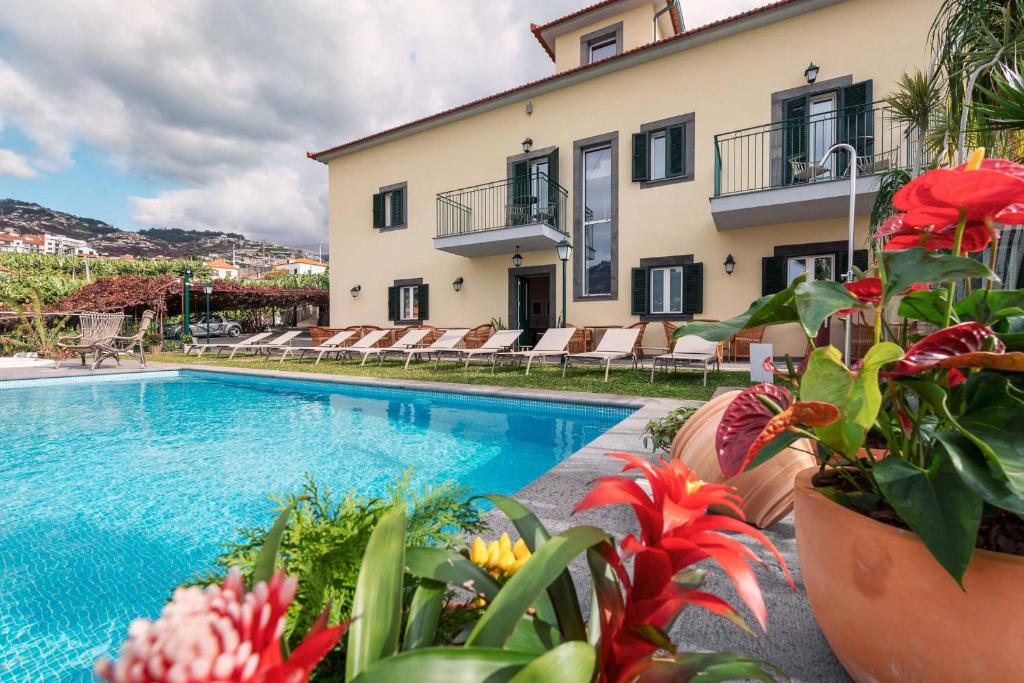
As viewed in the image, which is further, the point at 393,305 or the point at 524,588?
the point at 393,305

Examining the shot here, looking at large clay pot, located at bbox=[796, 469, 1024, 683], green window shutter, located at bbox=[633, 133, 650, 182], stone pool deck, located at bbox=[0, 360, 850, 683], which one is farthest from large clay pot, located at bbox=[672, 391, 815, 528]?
green window shutter, located at bbox=[633, 133, 650, 182]

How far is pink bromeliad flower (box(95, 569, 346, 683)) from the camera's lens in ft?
0.99

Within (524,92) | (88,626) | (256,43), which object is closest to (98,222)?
(256,43)

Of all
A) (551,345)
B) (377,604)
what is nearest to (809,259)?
(551,345)

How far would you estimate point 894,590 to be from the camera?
86cm

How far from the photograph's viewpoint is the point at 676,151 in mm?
9992

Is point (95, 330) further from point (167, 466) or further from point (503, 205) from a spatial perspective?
point (503, 205)

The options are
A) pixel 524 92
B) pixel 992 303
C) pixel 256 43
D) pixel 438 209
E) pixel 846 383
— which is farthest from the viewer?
pixel 256 43

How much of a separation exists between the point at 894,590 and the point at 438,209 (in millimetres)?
13198

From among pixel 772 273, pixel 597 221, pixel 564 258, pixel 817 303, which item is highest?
pixel 597 221

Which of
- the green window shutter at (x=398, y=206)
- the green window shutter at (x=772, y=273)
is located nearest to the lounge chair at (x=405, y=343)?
the green window shutter at (x=398, y=206)

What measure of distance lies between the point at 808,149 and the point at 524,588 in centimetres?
1055

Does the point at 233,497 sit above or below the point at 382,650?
below

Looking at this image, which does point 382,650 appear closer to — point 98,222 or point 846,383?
point 846,383
